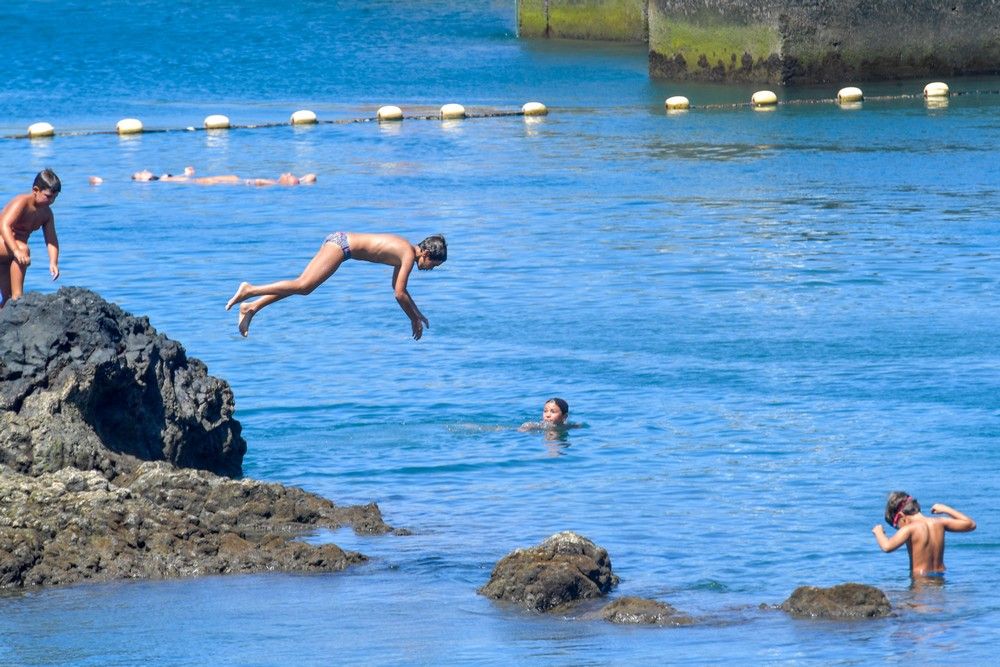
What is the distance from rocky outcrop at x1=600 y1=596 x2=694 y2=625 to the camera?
32.0 feet

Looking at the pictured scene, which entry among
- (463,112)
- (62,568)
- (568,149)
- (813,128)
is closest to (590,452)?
(62,568)

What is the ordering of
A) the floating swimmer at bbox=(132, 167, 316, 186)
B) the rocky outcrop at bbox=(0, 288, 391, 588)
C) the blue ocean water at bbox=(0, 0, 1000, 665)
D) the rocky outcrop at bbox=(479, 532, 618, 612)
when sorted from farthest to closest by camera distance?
1. the floating swimmer at bbox=(132, 167, 316, 186)
2. the rocky outcrop at bbox=(0, 288, 391, 588)
3. the rocky outcrop at bbox=(479, 532, 618, 612)
4. the blue ocean water at bbox=(0, 0, 1000, 665)

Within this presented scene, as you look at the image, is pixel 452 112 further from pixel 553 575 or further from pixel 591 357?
pixel 553 575

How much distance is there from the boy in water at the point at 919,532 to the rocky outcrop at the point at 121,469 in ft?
11.2

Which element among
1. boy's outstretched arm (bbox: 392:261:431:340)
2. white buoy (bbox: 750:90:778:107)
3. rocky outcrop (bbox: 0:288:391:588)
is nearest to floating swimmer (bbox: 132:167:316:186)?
white buoy (bbox: 750:90:778:107)

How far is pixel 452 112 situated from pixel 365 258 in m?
22.7

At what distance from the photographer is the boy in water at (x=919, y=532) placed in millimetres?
10789

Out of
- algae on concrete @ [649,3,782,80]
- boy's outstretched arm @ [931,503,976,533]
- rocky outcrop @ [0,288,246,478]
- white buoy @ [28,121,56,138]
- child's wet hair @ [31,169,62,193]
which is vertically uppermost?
algae on concrete @ [649,3,782,80]

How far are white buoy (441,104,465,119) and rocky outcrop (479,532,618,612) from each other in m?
27.0

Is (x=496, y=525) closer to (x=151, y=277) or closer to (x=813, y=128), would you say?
(x=151, y=277)

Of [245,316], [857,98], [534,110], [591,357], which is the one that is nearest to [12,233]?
[245,316]

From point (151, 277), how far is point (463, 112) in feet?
54.8

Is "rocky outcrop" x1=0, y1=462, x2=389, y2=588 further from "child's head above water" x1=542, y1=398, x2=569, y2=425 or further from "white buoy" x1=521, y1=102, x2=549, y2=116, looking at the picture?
"white buoy" x1=521, y1=102, x2=549, y2=116

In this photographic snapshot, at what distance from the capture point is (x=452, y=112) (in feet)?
121
